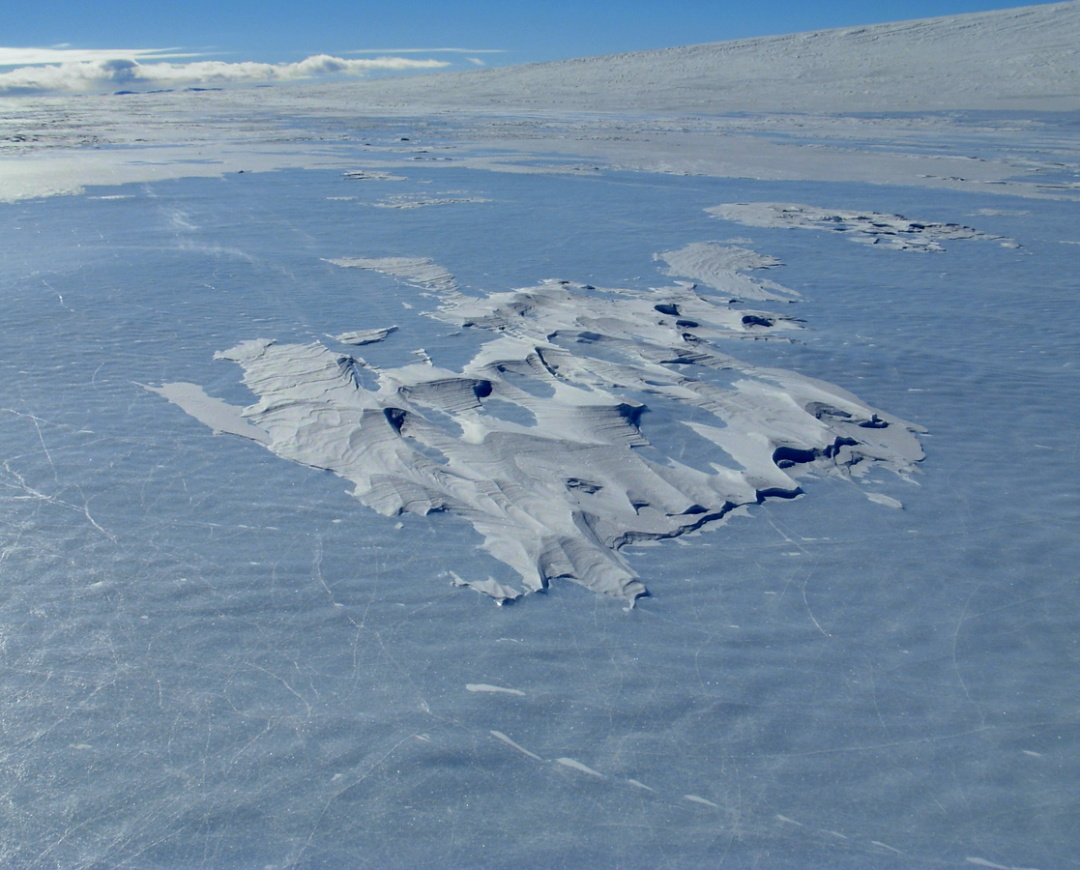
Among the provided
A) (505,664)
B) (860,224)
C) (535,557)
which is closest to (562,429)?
(535,557)

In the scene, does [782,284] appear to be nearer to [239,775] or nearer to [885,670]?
[885,670]

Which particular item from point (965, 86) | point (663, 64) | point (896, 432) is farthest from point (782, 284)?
point (663, 64)

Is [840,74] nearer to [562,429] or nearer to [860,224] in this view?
[860,224]

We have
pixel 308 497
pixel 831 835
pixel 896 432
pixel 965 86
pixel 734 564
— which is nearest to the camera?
pixel 831 835

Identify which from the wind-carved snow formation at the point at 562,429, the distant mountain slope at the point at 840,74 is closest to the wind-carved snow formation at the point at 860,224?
the wind-carved snow formation at the point at 562,429

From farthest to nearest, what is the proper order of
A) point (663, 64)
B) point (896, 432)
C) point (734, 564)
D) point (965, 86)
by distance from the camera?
point (663, 64), point (965, 86), point (896, 432), point (734, 564)

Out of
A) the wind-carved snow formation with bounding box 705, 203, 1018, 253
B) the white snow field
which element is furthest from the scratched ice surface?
the wind-carved snow formation with bounding box 705, 203, 1018, 253
